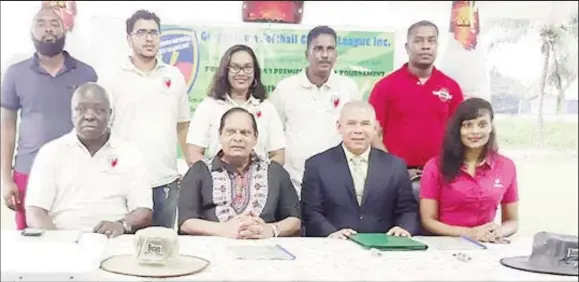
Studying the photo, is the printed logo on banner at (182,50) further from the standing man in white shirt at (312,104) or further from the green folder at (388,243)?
the green folder at (388,243)

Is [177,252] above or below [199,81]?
below

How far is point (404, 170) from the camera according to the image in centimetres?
290

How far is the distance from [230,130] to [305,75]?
2.30 ft

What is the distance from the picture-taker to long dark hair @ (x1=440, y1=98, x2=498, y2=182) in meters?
2.74

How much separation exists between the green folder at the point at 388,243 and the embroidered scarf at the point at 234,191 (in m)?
0.44

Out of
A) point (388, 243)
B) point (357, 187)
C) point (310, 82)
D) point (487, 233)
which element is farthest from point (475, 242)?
point (310, 82)

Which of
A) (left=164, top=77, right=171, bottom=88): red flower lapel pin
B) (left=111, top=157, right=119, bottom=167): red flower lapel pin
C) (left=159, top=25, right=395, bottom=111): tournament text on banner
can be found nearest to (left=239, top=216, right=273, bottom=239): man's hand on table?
(left=111, top=157, right=119, bottom=167): red flower lapel pin

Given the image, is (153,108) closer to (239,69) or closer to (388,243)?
(239,69)

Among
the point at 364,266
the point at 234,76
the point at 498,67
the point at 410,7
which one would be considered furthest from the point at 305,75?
the point at 364,266

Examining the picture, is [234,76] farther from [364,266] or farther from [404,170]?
[364,266]

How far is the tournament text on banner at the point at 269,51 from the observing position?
3.45m

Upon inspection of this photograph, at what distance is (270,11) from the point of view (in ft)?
11.4

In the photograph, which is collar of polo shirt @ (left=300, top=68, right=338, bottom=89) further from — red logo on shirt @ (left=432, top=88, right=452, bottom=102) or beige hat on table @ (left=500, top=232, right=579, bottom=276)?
beige hat on table @ (left=500, top=232, right=579, bottom=276)

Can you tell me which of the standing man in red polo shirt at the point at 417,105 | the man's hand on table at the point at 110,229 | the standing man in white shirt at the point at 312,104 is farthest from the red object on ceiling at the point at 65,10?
the standing man in red polo shirt at the point at 417,105
